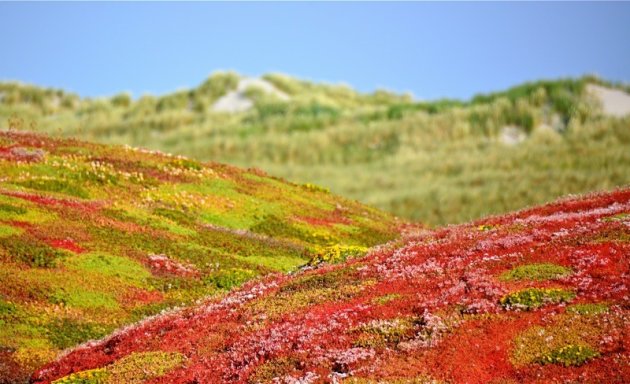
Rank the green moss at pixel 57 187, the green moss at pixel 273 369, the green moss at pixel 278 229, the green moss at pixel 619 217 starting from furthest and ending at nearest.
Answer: the green moss at pixel 278 229, the green moss at pixel 57 187, the green moss at pixel 619 217, the green moss at pixel 273 369

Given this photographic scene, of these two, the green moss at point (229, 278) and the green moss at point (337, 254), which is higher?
the green moss at point (337, 254)

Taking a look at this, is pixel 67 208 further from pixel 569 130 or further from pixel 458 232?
pixel 569 130

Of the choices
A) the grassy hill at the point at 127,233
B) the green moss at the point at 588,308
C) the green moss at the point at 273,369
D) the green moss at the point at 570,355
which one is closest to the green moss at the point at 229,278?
the grassy hill at the point at 127,233

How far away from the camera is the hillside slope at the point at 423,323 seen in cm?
1752

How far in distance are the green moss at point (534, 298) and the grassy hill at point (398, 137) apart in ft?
162

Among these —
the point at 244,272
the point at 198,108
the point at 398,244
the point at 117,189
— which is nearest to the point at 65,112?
the point at 198,108

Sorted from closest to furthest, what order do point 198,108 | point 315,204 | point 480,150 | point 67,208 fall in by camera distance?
point 67,208
point 315,204
point 480,150
point 198,108

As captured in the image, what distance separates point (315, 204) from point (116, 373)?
32.7 metres

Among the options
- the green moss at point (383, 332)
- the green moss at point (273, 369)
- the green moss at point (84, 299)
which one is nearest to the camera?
the green moss at point (273, 369)

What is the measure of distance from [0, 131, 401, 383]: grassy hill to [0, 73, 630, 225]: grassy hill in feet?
69.4

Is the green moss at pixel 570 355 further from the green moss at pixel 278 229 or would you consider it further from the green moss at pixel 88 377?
the green moss at pixel 278 229

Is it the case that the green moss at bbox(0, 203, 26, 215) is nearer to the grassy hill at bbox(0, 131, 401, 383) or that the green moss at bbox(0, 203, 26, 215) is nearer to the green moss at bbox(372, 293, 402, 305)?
the grassy hill at bbox(0, 131, 401, 383)

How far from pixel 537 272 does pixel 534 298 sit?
1892mm

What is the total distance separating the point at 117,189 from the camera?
44938 millimetres
